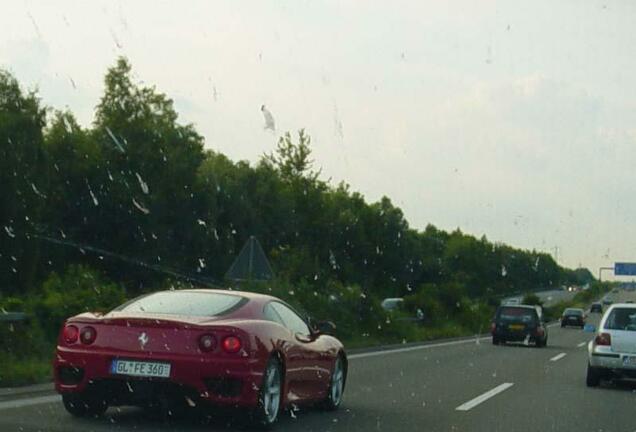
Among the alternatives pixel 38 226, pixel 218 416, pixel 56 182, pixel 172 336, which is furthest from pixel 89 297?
pixel 56 182

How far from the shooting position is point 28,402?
35.9ft

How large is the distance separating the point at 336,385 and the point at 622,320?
269 inches

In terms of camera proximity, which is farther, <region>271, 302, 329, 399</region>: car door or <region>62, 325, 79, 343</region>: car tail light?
<region>271, 302, 329, 399</region>: car door

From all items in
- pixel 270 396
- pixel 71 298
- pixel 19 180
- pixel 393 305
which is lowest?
pixel 270 396

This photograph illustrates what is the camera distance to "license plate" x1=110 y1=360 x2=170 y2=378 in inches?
352

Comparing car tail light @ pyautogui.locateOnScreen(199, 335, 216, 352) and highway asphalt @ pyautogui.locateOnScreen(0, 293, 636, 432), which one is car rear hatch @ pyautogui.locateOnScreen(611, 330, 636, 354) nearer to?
highway asphalt @ pyautogui.locateOnScreen(0, 293, 636, 432)

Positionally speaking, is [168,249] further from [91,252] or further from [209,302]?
[209,302]

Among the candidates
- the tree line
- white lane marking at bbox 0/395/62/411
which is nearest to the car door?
white lane marking at bbox 0/395/62/411

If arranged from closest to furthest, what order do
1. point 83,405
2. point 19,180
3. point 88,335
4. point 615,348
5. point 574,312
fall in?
point 88,335 → point 83,405 → point 615,348 → point 19,180 → point 574,312

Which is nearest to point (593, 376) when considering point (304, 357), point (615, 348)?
point (615, 348)

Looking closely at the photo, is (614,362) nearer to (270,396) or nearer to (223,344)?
(270,396)

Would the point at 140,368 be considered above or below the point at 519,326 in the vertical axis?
above

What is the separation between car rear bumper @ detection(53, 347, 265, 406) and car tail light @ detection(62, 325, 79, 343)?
0.67 ft

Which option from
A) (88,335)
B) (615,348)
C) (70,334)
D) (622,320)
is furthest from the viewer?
(622,320)
